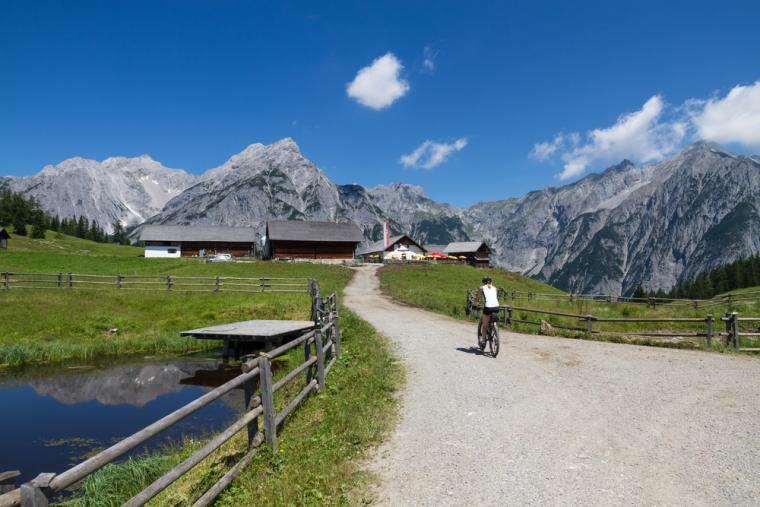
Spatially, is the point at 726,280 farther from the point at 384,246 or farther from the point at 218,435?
the point at 218,435

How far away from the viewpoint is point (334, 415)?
9.40 metres

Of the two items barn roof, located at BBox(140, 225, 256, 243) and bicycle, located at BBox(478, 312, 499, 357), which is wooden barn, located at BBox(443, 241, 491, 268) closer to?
barn roof, located at BBox(140, 225, 256, 243)

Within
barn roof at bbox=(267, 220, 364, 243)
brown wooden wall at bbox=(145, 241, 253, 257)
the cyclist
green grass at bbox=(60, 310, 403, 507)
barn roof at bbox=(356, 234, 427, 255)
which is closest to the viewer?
green grass at bbox=(60, 310, 403, 507)

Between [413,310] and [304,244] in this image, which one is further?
[304,244]

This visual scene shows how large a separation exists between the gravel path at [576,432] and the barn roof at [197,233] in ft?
262

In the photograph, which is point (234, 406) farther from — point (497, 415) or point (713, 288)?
point (713, 288)

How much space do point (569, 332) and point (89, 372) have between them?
21751mm

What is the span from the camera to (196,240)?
8575 centimetres

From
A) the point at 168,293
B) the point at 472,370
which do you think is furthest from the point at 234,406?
the point at 168,293

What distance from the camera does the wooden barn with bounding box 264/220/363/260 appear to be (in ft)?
257

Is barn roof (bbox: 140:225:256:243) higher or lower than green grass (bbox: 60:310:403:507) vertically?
higher

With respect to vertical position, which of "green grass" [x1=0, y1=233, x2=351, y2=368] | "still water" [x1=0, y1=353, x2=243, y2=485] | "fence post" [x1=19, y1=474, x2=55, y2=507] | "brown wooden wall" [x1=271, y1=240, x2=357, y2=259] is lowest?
"still water" [x1=0, y1=353, x2=243, y2=485]

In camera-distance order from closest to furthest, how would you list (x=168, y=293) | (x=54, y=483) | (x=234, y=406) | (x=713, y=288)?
1. (x=54, y=483)
2. (x=234, y=406)
3. (x=168, y=293)
4. (x=713, y=288)

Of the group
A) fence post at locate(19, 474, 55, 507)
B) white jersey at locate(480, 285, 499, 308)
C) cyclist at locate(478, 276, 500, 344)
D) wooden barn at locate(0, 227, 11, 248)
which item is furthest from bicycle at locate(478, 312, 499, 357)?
wooden barn at locate(0, 227, 11, 248)
